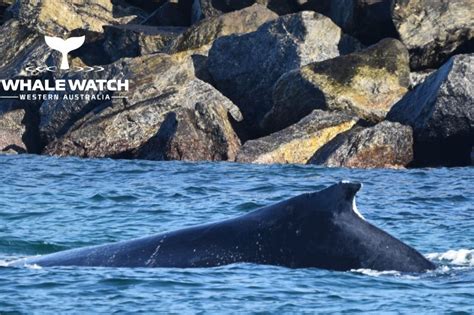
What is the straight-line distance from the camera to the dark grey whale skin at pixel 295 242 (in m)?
10.6

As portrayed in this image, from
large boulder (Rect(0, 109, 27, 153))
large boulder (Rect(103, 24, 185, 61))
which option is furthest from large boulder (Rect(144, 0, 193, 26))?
large boulder (Rect(0, 109, 27, 153))

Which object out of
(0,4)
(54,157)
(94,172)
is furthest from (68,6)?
(94,172)

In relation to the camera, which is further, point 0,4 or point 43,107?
point 0,4

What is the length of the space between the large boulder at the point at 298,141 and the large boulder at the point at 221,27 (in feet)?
25.7

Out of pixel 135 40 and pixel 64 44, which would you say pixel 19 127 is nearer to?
pixel 64 44

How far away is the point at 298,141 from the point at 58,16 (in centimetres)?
1594

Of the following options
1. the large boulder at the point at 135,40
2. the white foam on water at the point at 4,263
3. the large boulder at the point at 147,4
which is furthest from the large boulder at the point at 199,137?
the large boulder at the point at 147,4

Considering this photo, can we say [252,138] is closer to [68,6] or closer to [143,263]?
[68,6]

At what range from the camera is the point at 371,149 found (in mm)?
27688

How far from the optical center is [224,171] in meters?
26.3

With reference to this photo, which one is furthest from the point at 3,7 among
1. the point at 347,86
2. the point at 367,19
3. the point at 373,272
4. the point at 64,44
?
the point at 373,272

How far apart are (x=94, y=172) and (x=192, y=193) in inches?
199

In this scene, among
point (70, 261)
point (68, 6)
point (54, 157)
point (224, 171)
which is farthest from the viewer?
point (68, 6)

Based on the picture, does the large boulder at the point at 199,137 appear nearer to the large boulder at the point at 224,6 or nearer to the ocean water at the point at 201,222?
the ocean water at the point at 201,222
